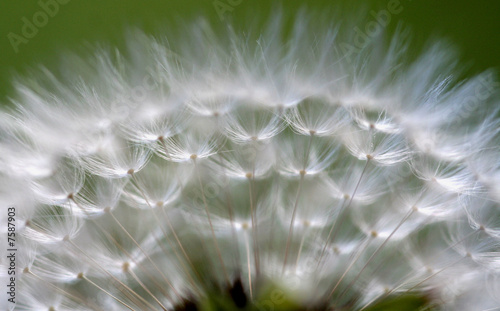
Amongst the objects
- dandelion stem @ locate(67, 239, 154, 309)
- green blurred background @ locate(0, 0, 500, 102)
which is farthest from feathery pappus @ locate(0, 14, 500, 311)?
green blurred background @ locate(0, 0, 500, 102)

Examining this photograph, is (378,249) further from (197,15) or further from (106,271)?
(197,15)

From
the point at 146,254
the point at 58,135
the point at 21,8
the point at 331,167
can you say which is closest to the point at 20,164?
the point at 58,135

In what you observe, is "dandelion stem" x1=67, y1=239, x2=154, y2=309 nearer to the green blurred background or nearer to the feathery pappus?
the feathery pappus

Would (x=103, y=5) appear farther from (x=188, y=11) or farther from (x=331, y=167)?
(x=331, y=167)

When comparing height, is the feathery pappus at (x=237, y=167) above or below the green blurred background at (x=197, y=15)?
below

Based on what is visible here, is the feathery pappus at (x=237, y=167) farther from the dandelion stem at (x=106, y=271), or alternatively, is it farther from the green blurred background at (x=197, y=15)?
the green blurred background at (x=197, y=15)

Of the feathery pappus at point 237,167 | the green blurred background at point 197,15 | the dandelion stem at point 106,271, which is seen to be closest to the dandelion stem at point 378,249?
the feathery pappus at point 237,167

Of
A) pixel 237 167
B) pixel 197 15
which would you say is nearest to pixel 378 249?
pixel 237 167
